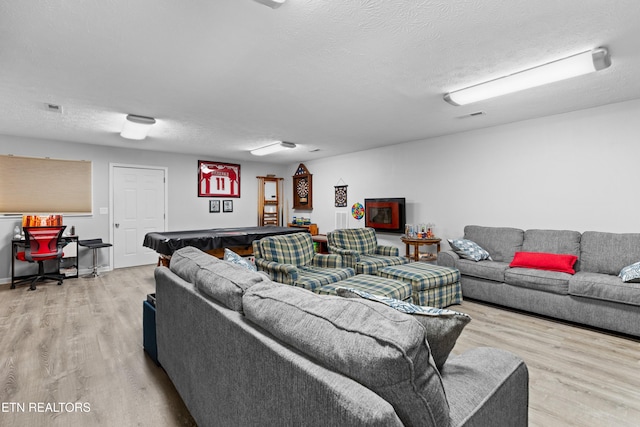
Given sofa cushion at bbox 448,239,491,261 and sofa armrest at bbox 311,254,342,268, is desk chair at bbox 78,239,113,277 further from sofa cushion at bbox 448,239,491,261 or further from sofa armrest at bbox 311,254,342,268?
sofa cushion at bbox 448,239,491,261

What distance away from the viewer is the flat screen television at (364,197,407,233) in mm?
5777

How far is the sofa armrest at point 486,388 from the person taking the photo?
1.03 metres

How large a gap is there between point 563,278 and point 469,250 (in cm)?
106

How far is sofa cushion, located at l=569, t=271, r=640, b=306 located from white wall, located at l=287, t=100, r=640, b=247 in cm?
90

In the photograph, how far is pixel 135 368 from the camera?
2410 mm

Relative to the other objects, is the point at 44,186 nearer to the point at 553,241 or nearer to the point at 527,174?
the point at 527,174

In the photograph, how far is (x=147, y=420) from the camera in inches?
72.2

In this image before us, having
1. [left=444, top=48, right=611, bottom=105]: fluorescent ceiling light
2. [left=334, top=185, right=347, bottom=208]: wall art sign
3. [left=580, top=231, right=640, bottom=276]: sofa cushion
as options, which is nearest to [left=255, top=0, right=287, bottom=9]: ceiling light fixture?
[left=444, top=48, right=611, bottom=105]: fluorescent ceiling light

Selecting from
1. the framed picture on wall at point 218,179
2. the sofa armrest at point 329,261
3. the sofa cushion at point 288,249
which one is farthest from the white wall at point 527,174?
the framed picture on wall at point 218,179

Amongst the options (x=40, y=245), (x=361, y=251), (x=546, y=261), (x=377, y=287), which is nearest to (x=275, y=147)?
(x=361, y=251)

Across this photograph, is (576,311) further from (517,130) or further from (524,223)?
(517,130)

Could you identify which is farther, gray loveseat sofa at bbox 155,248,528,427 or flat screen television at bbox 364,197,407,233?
flat screen television at bbox 364,197,407,233

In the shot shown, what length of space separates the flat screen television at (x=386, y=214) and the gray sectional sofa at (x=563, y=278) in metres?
1.42

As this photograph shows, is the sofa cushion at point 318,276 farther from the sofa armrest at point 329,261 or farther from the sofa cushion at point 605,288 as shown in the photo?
the sofa cushion at point 605,288
